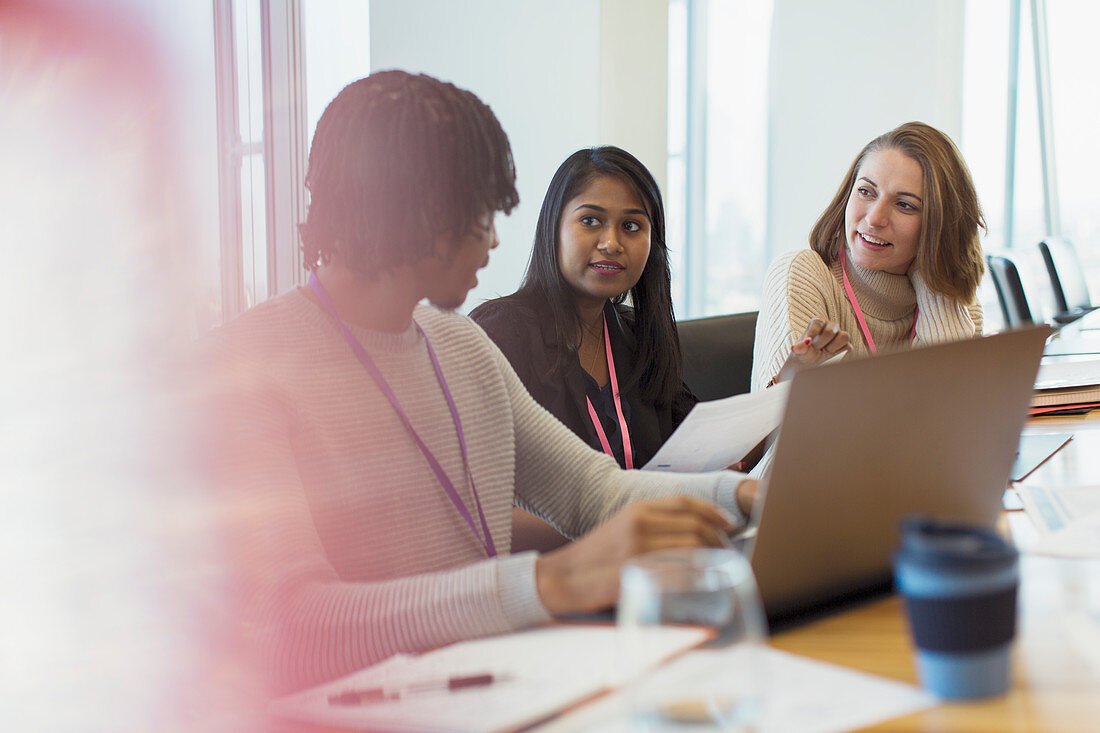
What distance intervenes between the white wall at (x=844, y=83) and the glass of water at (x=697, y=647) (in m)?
4.54

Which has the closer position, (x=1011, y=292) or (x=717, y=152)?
(x=1011, y=292)

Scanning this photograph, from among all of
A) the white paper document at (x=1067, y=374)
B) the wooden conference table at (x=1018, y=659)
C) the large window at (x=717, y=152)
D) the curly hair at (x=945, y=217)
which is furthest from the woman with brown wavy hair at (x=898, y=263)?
the large window at (x=717, y=152)

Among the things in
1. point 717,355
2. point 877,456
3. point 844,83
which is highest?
point 844,83

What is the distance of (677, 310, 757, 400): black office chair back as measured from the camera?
2.00 meters

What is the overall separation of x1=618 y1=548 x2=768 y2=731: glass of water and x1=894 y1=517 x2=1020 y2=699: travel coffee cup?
7.0 inches

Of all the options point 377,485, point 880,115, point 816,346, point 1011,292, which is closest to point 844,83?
point 880,115

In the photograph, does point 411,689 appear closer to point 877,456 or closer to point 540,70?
point 877,456

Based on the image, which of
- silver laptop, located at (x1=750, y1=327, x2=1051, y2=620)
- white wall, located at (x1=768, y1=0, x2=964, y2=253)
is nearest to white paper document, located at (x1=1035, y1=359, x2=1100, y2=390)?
silver laptop, located at (x1=750, y1=327, x2=1051, y2=620)

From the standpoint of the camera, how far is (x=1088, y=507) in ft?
3.63

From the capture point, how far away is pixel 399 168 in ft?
3.40

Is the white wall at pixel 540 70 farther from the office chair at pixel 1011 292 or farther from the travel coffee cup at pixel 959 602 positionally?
the travel coffee cup at pixel 959 602

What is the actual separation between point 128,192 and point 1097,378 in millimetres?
1991

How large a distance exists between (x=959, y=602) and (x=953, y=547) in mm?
34

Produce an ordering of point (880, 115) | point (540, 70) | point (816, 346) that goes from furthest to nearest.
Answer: point (880, 115), point (540, 70), point (816, 346)
